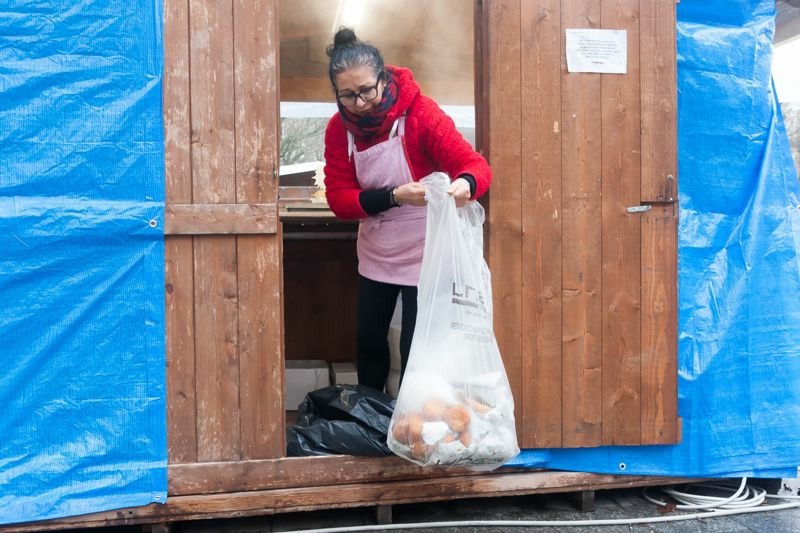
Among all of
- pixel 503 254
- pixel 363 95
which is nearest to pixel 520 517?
pixel 503 254

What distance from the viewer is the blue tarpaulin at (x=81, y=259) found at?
2555 millimetres

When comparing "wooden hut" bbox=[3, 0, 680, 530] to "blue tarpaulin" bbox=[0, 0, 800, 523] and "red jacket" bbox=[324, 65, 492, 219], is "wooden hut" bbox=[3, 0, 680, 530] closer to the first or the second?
"blue tarpaulin" bbox=[0, 0, 800, 523]

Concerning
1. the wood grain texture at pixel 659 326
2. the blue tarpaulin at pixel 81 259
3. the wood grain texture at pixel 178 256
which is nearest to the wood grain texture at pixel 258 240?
the wood grain texture at pixel 178 256

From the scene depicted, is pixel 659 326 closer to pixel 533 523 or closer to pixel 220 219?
pixel 533 523

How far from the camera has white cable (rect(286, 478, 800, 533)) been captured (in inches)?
112

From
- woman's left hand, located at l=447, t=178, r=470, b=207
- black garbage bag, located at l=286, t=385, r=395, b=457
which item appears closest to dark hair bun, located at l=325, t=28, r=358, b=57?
woman's left hand, located at l=447, t=178, r=470, b=207

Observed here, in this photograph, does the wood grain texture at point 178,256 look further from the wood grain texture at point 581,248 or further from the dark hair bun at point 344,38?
the wood grain texture at point 581,248

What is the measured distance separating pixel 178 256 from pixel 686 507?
7.84 ft

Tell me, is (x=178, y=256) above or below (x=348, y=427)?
above

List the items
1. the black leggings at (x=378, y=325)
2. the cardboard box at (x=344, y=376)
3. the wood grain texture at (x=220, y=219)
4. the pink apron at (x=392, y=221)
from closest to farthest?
the wood grain texture at (x=220, y=219)
the pink apron at (x=392, y=221)
the black leggings at (x=378, y=325)
the cardboard box at (x=344, y=376)

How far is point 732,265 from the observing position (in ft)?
10.4

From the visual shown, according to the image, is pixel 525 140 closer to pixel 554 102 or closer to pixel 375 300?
pixel 554 102

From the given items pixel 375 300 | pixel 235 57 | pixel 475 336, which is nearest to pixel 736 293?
pixel 475 336

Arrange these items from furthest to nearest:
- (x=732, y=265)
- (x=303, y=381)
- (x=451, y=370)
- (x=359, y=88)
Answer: (x=303, y=381) < (x=732, y=265) < (x=359, y=88) < (x=451, y=370)
